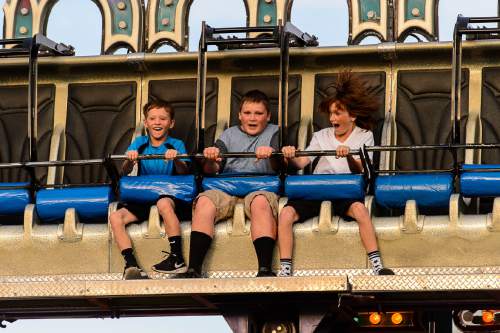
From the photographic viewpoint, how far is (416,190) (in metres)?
15.9

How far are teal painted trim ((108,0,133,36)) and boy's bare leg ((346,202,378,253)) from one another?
416cm

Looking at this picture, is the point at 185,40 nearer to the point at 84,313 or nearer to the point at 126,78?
the point at 126,78

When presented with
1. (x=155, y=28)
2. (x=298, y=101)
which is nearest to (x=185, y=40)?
(x=155, y=28)

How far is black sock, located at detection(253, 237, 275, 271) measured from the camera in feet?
50.5

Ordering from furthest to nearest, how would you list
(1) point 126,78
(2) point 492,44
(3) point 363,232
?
(1) point 126,78 < (2) point 492,44 < (3) point 363,232

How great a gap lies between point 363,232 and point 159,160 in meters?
2.16

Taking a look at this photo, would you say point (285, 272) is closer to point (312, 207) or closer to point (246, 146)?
point (312, 207)

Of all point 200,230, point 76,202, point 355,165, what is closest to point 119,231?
point 76,202

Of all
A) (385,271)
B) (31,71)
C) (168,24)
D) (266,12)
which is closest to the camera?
(385,271)

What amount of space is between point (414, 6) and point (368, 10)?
497mm

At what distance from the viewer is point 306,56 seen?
58.2ft

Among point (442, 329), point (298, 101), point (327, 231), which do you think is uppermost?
point (298, 101)

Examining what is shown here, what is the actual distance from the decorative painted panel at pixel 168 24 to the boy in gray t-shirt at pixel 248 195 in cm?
213

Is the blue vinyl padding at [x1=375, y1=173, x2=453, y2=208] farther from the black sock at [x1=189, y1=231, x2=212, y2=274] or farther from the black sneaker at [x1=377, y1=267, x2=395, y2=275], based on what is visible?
the black sock at [x1=189, y1=231, x2=212, y2=274]
